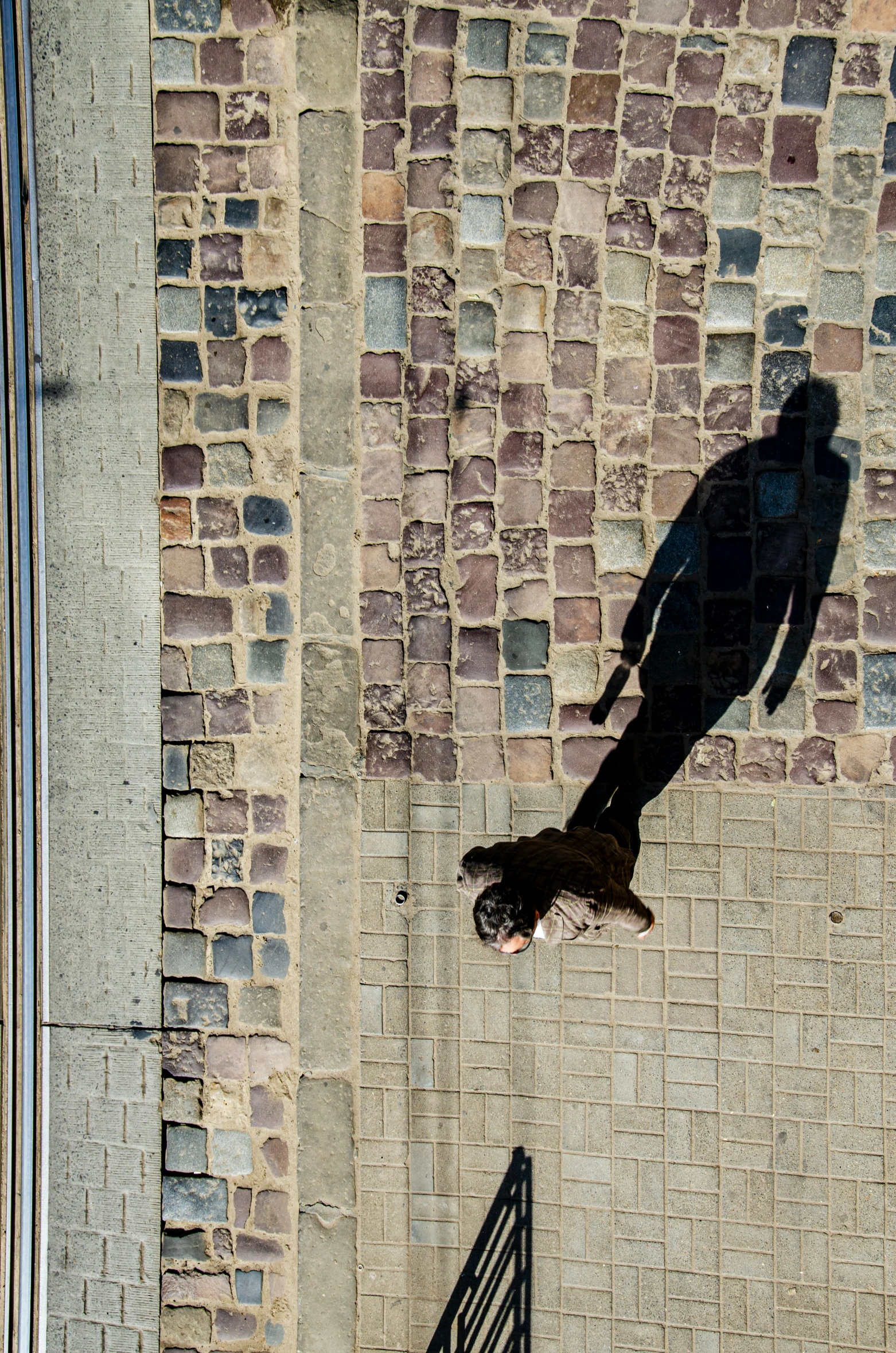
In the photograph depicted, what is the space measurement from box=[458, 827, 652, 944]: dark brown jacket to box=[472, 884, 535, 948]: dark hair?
0.17 metres

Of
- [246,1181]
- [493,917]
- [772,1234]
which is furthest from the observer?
[246,1181]

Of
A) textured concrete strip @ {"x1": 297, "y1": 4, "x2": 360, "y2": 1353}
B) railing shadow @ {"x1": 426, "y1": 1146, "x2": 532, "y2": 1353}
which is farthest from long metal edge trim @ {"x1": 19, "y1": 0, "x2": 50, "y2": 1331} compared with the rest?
railing shadow @ {"x1": 426, "y1": 1146, "x2": 532, "y2": 1353}

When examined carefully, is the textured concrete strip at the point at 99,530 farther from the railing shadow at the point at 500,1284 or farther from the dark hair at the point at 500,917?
the dark hair at the point at 500,917

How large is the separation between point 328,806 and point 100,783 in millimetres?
1227

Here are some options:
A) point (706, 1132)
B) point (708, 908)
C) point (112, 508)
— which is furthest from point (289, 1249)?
point (112, 508)

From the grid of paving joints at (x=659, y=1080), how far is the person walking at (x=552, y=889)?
0.51 m

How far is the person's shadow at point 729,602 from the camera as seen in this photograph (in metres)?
4.48

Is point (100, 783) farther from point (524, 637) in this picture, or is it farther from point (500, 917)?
point (500, 917)

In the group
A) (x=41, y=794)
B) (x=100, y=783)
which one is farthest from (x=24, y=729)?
(x=100, y=783)

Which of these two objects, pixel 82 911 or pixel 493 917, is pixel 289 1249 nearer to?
pixel 82 911

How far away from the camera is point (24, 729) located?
4789 millimetres

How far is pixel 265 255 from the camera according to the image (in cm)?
464

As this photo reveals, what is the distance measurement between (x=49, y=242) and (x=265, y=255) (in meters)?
1.13

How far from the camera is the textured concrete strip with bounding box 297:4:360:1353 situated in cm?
461
